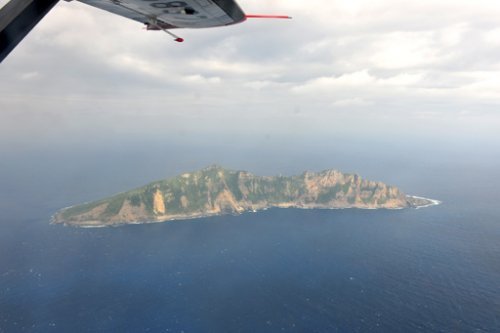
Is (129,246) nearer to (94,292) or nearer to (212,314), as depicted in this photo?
(94,292)

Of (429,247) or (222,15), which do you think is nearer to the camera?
(222,15)

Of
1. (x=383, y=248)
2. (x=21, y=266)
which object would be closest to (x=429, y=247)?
(x=383, y=248)

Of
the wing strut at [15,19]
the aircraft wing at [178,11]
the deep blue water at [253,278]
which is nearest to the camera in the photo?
the wing strut at [15,19]

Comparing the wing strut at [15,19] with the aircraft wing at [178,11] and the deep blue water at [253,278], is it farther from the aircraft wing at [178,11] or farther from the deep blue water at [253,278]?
the deep blue water at [253,278]

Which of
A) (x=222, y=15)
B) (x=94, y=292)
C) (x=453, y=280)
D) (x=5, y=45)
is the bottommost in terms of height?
(x=94, y=292)

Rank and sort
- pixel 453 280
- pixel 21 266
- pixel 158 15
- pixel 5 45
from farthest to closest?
1. pixel 21 266
2. pixel 453 280
3. pixel 158 15
4. pixel 5 45

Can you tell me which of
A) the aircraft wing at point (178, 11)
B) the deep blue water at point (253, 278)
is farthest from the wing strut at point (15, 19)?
the deep blue water at point (253, 278)

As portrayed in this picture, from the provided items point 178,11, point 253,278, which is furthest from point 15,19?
point 253,278
